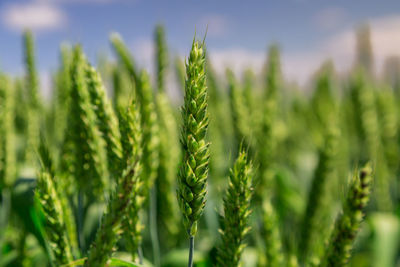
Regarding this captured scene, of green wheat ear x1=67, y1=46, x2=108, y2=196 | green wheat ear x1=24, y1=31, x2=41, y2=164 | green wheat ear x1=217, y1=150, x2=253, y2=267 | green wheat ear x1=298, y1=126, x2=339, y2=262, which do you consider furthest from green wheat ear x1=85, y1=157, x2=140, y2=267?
green wheat ear x1=24, y1=31, x2=41, y2=164

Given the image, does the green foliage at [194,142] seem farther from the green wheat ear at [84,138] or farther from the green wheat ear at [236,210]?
the green wheat ear at [84,138]

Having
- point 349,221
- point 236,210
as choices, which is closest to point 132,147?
point 236,210

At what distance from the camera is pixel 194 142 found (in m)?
0.73

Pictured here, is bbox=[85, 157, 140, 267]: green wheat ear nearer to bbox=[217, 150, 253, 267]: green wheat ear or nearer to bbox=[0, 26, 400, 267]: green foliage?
bbox=[0, 26, 400, 267]: green foliage

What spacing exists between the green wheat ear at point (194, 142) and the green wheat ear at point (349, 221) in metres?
0.43

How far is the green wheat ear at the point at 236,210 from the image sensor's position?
0.85 m

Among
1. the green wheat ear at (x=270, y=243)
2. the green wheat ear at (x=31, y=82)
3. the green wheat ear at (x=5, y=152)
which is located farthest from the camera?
the green wheat ear at (x=31, y=82)

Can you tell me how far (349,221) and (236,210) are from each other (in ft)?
1.06

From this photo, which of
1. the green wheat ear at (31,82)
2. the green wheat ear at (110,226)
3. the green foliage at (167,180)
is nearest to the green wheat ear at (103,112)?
the green foliage at (167,180)

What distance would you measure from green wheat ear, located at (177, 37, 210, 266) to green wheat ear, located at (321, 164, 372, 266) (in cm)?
43

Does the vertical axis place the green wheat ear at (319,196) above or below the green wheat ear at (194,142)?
below

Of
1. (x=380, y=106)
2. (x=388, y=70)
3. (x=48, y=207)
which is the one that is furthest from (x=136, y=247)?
(x=388, y=70)

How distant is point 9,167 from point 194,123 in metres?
1.25

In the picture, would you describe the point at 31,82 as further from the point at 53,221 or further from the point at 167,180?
the point at 53,221
